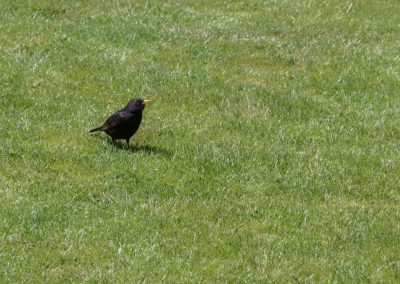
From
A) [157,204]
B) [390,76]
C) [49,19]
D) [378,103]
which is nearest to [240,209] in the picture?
[157,204]

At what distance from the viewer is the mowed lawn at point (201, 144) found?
11.2m

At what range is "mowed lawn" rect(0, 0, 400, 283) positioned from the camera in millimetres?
11195

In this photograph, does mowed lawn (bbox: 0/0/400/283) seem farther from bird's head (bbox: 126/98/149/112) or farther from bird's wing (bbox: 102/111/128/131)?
bird's head (bbox: 126/98/149/112)

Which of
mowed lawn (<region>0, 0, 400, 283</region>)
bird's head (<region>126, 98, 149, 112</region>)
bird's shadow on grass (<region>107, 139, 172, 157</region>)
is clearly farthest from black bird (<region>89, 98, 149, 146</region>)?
mowed lawn (<region>0, 0, 400, 283</region>)

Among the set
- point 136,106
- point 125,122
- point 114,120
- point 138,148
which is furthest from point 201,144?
point 114,120

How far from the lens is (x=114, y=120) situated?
14484mm

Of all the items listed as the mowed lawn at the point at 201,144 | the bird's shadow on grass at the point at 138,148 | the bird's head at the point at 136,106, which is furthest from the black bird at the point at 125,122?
the mowed lawn at the point at 201,144

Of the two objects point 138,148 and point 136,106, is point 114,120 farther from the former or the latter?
point 138,148

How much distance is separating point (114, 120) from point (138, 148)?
57 cm

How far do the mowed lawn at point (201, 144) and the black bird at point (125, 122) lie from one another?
0.90 ft

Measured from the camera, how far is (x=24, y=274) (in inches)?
407

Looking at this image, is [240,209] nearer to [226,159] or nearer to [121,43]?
[226,159]

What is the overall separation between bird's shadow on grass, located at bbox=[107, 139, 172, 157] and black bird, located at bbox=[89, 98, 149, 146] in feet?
0.42

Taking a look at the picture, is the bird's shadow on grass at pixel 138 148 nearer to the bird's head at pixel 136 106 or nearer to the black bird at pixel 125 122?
the black bird at pixel 125 122
